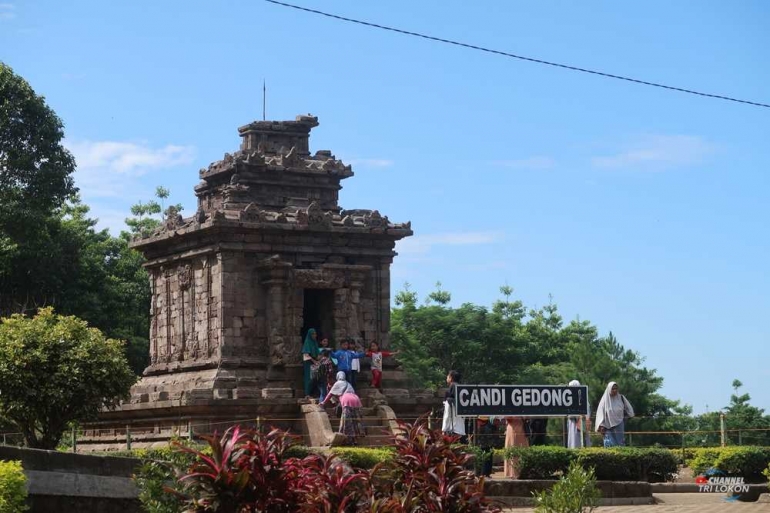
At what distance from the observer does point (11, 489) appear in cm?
1379

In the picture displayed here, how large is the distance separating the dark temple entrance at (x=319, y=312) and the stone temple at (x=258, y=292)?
0.04 m

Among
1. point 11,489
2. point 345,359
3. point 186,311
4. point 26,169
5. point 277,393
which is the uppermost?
point 26,169

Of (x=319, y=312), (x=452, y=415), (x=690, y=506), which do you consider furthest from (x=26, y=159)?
(x=690, y=506)

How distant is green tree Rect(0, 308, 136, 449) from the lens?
26156mm

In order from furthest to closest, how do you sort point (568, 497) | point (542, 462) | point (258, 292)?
point (258, 292) → point (542, 462) → point (568, 497)

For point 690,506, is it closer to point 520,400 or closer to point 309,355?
point 520,400

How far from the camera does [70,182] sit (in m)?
46.0

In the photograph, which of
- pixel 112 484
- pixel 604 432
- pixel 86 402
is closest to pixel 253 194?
pixel 86 402

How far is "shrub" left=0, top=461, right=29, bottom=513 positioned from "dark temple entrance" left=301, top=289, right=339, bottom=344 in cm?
1921

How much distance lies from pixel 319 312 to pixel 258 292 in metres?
2.21

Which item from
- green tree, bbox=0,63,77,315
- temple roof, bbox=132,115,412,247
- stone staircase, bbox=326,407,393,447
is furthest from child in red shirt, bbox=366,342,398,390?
green tree, bbox=0,63,77,315

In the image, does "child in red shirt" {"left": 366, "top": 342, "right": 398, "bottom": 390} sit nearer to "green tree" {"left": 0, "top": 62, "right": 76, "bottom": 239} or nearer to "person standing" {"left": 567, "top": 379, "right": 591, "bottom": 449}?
"person standing" {"left": 567, "top": 379, "right": 591, "bottom": 449}
